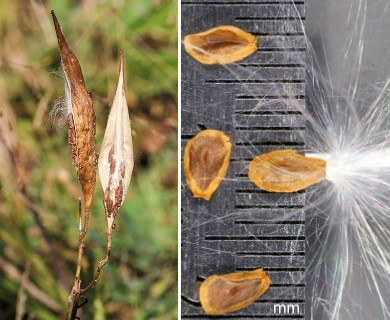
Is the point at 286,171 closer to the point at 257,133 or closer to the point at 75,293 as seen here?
the point at 257,133

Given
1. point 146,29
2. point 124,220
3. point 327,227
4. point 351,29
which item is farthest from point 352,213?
point 146,29

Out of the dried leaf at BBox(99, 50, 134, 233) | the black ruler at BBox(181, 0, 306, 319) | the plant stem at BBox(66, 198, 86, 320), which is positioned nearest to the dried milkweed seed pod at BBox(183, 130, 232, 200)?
the black ruler at BBox(181, 0, 306, 319)

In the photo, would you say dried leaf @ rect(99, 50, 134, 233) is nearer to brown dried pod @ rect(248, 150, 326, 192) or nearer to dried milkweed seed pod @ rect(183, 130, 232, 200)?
dried milkweed seed pod @ rect(183, 130, 232, 200)

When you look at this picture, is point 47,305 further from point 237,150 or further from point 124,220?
Answer: point 237,150

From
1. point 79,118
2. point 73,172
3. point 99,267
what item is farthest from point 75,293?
point 79,118

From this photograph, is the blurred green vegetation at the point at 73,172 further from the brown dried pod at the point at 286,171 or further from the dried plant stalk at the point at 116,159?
the brown dried pod at the point at 286,171
